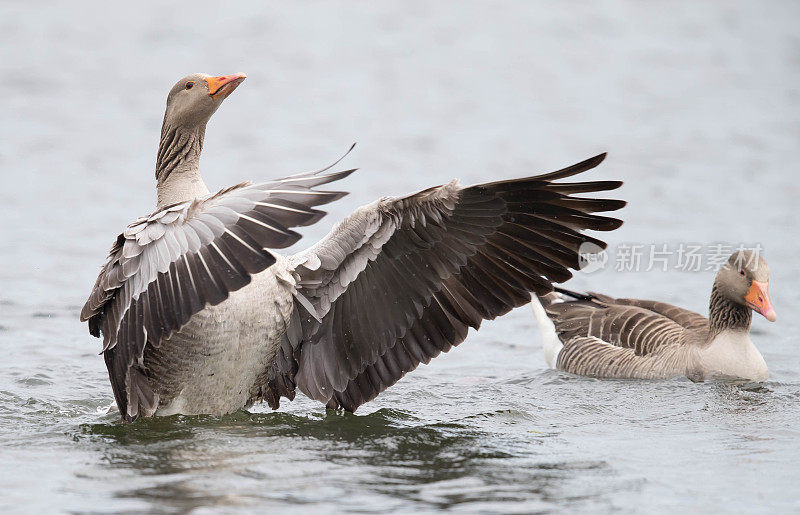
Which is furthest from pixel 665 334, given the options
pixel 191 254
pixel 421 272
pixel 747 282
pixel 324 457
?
pixel 191 254

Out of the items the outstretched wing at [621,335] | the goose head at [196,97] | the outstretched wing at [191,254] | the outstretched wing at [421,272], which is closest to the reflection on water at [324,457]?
the outstretched wing at [421,272]

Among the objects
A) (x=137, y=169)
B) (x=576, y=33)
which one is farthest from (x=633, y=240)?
(x=576, y=33)

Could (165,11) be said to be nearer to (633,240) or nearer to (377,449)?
(633,240)

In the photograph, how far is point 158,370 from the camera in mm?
7160

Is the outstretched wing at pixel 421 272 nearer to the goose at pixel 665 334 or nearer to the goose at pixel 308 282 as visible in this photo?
the goose at pixel 308 282

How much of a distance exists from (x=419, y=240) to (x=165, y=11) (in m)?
21.1

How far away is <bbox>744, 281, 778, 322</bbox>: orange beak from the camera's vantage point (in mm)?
9758

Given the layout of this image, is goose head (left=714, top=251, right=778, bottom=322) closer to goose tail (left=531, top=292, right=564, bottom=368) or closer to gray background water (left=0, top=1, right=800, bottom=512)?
gray background water (left=0, top=1, right=800, bottom=512)

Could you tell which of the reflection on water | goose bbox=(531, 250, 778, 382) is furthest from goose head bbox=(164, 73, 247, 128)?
goose bbox=(531, 250, 778, 382)

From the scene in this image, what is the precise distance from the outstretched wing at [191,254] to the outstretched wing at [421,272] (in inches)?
34.9

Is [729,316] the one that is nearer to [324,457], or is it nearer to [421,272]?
[421,272]

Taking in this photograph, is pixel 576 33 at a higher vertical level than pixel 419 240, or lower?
higher

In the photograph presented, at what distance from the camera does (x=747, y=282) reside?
32.7 feet

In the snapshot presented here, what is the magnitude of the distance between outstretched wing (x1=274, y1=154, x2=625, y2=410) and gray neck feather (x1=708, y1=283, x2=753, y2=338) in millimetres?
3549
